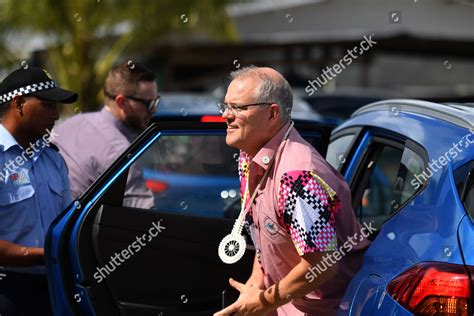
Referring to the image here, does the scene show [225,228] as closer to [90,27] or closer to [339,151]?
[339,151]

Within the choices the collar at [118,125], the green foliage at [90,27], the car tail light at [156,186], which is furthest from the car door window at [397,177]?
the green foliage at [90,27]

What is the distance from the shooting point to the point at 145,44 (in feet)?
48.9

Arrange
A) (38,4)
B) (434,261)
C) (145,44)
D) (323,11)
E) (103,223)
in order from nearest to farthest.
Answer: (434,261), (103,223), (38,4), (145,44), (323,11)

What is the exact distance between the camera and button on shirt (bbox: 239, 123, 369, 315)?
2.51 m

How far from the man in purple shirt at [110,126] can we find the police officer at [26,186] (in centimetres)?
63

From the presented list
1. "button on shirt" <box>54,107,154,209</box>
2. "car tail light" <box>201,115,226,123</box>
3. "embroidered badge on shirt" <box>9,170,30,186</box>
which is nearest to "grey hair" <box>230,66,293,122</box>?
"car tail light" <box>201,115,226,123</box>

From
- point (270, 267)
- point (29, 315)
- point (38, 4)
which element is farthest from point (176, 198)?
point (38, 4)

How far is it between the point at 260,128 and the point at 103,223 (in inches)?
41.0

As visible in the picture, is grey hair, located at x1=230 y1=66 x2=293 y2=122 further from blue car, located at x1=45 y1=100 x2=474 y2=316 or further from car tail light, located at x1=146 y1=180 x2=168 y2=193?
car tail light, located at x1=146 y1=180 x2=168 y2=193

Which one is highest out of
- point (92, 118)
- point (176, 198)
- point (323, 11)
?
point (92, 118)

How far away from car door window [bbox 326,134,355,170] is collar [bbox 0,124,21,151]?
1621 millimetres

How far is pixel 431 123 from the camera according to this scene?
9.57 feet

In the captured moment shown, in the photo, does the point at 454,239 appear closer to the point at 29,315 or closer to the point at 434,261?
the point at 434,261

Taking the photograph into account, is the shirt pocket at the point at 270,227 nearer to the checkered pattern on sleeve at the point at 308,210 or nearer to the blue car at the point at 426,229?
the checkered pattern on sleeve at the point at 308,210
